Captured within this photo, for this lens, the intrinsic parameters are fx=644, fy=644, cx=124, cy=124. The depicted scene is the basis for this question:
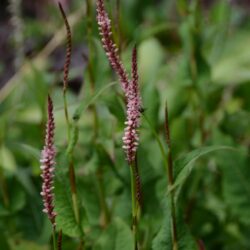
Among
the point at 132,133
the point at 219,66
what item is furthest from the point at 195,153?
the point at 219,66

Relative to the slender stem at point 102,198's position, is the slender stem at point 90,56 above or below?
above

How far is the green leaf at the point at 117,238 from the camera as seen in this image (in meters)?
0.80

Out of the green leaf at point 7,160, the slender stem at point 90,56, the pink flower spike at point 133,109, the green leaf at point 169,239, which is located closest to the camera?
the pink flower spike at point 133,109

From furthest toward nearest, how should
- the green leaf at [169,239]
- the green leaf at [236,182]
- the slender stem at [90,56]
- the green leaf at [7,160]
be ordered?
the green leaf at [7,160] → the green leaf at [236,182] → the slender stem at [90,56] → the green leaf at [169,239]

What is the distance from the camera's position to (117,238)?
0.81 metres

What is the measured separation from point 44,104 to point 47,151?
0.56 meters

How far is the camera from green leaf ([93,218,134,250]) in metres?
0.80

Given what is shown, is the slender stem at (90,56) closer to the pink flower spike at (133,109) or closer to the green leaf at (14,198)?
the green leaf at (14,198)

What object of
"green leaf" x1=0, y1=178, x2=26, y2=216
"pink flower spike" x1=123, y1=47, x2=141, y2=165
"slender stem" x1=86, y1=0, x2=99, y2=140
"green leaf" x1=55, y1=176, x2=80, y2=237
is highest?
"slender stem" x1=86, y1=0, x2=99, y2=140

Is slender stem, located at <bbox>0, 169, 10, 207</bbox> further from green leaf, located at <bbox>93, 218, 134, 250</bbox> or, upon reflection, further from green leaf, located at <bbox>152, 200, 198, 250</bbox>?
green leaf, located at <bbox>152, 200, 198, 250</bbox>

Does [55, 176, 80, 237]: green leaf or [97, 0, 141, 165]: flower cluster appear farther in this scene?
[55, 176, 80, 237]: green leaf

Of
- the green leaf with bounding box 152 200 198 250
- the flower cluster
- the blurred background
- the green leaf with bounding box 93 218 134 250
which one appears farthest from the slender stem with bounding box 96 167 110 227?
the flower cluster

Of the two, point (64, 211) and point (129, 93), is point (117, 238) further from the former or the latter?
→ point (129, 93)

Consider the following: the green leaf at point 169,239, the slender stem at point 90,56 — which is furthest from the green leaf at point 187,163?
the slender stem at point 90,56
